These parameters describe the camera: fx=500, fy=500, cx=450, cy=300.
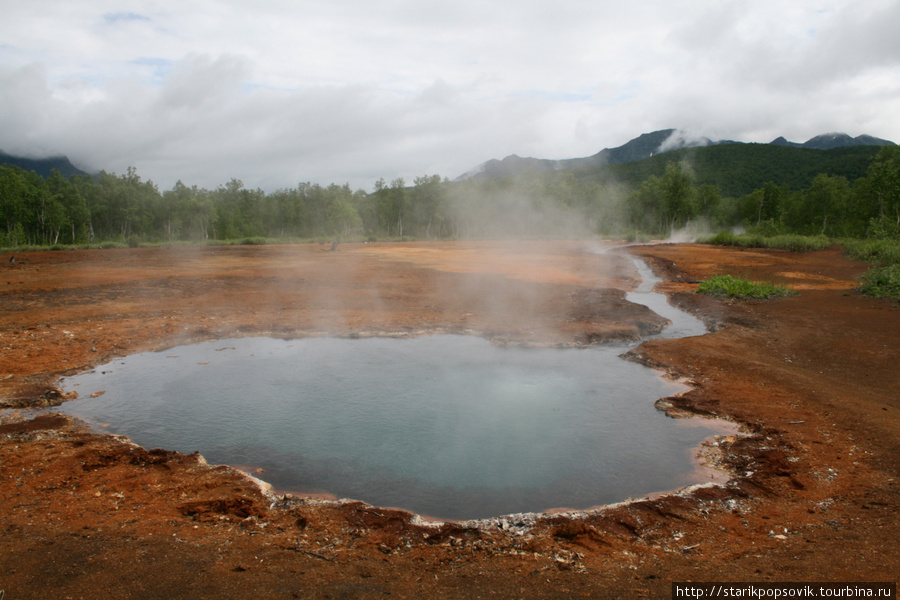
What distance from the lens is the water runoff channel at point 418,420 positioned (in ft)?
15.1

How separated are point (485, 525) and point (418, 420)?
226cm

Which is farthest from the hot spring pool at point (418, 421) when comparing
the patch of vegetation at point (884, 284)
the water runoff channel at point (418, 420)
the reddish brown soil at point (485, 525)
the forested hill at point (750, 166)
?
the forested hill at point (750, 166)

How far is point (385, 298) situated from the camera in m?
14.1

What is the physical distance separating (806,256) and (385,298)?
23739mm

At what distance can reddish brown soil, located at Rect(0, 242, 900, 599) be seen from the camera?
3.06 metres

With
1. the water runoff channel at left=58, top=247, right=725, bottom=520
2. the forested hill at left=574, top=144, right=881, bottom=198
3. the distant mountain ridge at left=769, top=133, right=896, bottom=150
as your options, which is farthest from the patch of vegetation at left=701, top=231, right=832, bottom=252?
the distant mountain ridge at left=769, top=133, right=896, bottom=150

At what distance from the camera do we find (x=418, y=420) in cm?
595

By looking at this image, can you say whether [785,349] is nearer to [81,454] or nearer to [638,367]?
[638,367]

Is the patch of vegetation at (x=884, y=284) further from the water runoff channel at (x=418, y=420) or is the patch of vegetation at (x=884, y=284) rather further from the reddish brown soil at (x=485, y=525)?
the water runoff channel at (x=418, y=420)

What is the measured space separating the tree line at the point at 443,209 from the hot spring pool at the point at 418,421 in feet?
93.6

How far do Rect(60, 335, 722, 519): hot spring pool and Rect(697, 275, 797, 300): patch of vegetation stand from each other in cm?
752

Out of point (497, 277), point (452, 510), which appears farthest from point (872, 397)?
point (497, 277)

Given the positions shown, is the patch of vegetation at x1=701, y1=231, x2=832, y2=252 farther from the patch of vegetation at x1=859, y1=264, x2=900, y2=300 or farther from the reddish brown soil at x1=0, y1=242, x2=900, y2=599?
the reddish brown soil at x1=0, y1=242, x2=900, y2=599

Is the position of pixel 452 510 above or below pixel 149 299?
below
